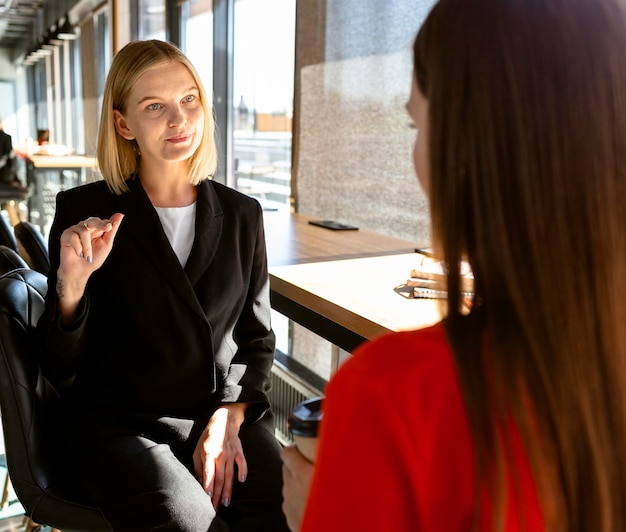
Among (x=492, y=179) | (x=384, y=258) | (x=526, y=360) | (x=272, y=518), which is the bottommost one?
(x=272, y=518)

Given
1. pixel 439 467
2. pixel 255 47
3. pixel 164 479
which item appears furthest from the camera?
pixel 255 47

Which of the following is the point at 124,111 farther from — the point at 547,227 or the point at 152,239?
the point at 547,227

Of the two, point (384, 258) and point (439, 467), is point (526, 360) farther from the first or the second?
point (384, 258)

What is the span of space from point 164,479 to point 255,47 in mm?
2927

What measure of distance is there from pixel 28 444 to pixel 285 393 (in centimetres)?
160

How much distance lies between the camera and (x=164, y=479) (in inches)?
46.2

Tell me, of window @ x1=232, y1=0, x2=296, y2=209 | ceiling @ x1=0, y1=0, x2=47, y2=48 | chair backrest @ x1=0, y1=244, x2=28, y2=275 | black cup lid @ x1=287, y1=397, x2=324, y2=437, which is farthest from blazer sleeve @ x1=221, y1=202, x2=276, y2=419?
ceiling @ x1=0, y1=0, x2=47, y2=48

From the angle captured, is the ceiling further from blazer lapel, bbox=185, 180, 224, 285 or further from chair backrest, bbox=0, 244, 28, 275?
blazer lapel, bbox=185, 180, 224, 285

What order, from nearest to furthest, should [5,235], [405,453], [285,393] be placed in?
[405,453]
[5,235]
[285,393]

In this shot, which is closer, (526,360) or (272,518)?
(526,360)

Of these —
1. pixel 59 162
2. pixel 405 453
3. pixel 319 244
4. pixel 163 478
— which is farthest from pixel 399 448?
pixel 59 162

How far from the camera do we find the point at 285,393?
2.77 metres

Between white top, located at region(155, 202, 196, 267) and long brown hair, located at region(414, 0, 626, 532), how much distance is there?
41.5 inches

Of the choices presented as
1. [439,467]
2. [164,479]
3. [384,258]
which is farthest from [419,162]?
[384,258]
